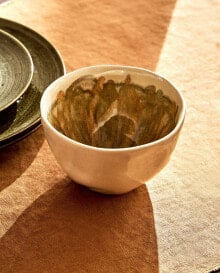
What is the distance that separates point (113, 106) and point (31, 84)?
0.45 ft

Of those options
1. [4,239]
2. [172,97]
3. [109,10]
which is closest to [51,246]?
[4,239]

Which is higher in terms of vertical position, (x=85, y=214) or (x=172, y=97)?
(x=172, y=97)

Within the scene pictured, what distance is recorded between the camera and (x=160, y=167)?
0.52 meters

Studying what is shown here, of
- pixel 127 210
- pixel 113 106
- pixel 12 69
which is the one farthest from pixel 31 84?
pixel 127 210

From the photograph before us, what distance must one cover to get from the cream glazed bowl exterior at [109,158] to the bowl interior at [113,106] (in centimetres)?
1

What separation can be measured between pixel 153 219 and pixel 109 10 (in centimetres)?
57

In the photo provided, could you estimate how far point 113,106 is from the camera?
61cm

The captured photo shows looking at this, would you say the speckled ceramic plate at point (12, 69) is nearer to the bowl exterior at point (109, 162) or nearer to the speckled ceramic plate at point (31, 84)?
the speckled ceramic plate at point (31, 84)

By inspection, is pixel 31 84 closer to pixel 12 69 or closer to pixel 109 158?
pixel 12 69

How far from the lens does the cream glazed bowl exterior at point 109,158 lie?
0.48 m

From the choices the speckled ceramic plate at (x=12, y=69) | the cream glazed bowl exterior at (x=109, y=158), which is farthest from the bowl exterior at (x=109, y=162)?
the speckled ceramic plate at (x=12, y=69)

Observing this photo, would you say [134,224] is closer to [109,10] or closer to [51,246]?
[51,246]

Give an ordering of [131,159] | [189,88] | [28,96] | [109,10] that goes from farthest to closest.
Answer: [109,10] → [189,88] → [28,96] → [131,159]

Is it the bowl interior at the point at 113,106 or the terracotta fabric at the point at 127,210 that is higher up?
the bowl interior at the point at 113,106
